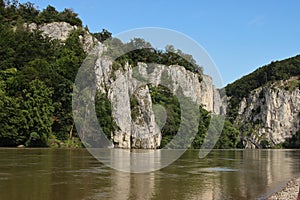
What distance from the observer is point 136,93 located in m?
90.1

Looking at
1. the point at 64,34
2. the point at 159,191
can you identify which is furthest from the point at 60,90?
the point at 159,191

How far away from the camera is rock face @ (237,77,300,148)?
530ft

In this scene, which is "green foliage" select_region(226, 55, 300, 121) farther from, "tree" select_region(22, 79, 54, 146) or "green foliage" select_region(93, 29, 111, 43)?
"tree" select_region(22, 79, 54, 146)

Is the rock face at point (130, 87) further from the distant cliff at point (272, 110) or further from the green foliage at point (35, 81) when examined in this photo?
the distant cliff at point (272, 110)

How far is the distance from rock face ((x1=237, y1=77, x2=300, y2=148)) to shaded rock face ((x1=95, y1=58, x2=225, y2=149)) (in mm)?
61055

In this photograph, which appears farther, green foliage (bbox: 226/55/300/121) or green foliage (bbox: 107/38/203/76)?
green foliage (bbox: 226/55/300/121)

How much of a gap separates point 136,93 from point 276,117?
306 ft

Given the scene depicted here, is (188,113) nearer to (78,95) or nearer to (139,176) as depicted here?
(78,95)

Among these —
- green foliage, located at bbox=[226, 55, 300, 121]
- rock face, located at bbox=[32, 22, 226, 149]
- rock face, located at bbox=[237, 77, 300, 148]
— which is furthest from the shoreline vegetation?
green foliage, located at bbox=[226, 55, 300, 121]

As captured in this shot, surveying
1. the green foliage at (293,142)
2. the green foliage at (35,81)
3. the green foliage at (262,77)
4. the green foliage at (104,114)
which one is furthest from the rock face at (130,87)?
the green foliage at (262,77)

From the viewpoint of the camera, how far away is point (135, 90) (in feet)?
297

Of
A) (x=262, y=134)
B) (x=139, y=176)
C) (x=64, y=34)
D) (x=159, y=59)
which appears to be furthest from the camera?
(x=262, y=134)

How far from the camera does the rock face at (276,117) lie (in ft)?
530

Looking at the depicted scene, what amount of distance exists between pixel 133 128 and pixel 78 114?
19793 millimetres
